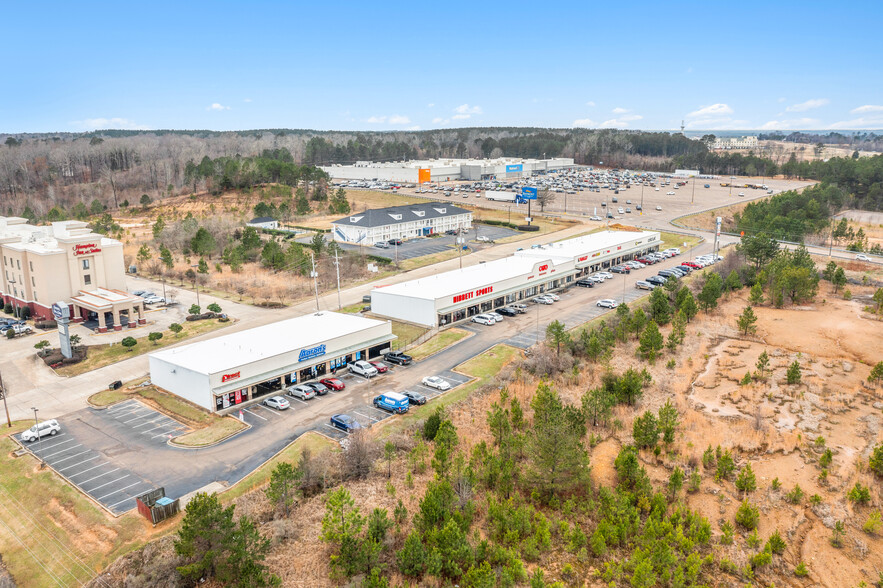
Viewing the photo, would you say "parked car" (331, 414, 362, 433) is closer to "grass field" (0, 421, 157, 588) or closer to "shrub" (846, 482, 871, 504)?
"grass field" (0, 421, 157, 588)

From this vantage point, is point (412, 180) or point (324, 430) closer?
point (324, 430)

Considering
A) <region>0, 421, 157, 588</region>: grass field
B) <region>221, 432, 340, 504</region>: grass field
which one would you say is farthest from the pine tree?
<region>0, 421, 157, 588</region>: grass field

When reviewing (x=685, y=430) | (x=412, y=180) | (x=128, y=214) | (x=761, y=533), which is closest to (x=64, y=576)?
(x=761, y=533)

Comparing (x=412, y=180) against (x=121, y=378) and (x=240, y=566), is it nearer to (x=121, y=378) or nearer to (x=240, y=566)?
(x=121, y=378)

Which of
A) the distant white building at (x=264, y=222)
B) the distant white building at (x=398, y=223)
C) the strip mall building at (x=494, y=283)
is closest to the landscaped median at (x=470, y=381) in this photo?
the strip mall building at (x=494, y=283)

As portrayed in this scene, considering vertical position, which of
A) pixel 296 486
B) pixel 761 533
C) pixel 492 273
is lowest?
pixel 761 533

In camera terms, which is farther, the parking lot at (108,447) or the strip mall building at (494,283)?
the strip mall building at (494,283)

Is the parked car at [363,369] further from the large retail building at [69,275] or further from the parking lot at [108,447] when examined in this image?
the large retail building at [69,275]

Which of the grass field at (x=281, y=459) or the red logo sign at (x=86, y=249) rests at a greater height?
the red logo sign at (x=86, y=249)
